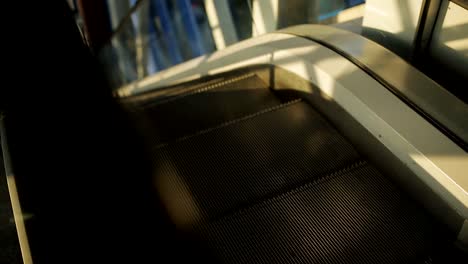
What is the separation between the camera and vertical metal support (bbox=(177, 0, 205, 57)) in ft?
30.4

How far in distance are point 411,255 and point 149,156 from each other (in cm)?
142

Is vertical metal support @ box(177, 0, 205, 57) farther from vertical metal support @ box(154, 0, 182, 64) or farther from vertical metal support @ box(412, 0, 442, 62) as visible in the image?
vertical metal support @ box(412, 0, 442, 62)

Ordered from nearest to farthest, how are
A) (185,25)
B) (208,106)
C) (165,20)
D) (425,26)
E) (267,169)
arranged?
(267,169) < (425,26) < (208,106) < (185,25) < (165,20)

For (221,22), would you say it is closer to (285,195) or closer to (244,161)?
(244,161)

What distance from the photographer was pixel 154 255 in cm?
188

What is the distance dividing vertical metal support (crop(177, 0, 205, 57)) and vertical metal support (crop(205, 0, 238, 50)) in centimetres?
Result: 127

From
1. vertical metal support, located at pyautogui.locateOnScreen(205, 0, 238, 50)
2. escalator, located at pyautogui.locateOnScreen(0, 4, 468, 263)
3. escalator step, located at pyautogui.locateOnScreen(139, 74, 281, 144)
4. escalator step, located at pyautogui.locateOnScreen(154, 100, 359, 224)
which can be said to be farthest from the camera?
vertical metal support, located at pyautogui.locateOnScreen(205, 0, 238, 50)

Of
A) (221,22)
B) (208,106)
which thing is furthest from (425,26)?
(221,22)

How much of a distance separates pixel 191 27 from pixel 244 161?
26.1 feet

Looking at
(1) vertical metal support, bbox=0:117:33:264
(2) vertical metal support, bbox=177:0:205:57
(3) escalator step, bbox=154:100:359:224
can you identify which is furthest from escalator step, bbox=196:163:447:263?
(2) vertical metal support, bbox=177:0:205:57

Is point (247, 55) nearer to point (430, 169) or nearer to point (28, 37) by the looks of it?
point (430, 169)

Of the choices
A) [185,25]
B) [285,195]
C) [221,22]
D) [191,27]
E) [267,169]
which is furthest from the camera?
[185,25]

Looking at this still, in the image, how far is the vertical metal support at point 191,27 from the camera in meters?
9.25

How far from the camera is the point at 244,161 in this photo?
235cm
